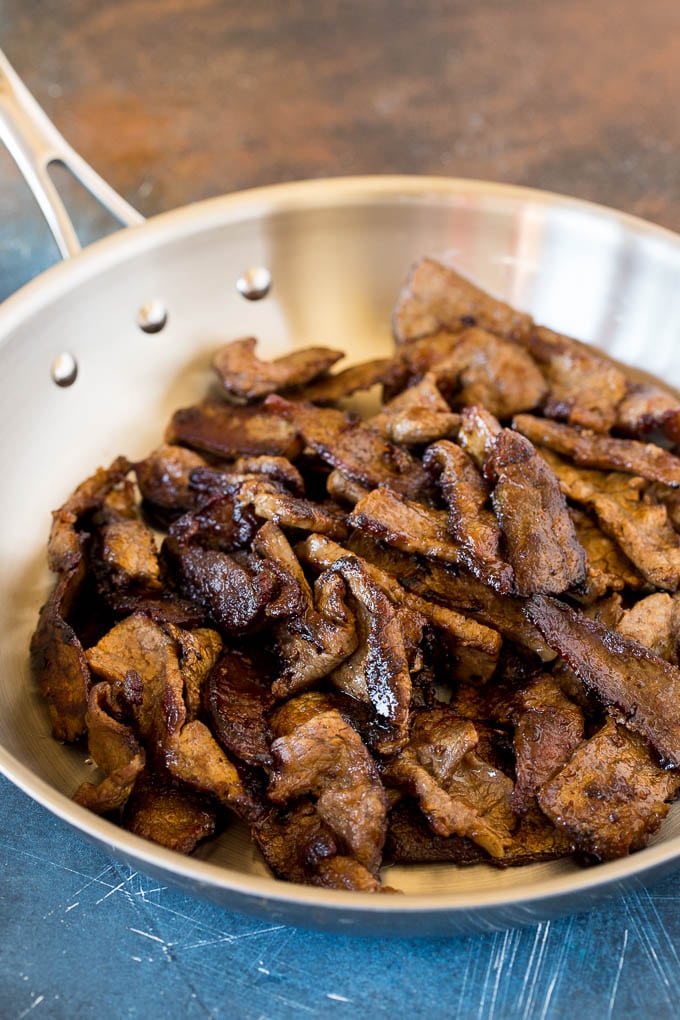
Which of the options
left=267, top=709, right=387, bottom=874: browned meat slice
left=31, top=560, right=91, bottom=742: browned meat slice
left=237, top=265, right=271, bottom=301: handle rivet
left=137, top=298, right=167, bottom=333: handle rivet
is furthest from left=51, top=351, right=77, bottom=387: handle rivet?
left=267, top=709, right=387, bottom=874: browned meat slice

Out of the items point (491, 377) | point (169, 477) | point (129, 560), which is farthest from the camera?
point (491, 377)

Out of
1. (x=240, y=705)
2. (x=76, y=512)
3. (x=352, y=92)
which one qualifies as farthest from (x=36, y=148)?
(x=352, y=92)

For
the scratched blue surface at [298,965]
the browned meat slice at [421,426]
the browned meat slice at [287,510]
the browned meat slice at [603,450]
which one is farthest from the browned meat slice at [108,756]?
the browned meat slice at [603,450]

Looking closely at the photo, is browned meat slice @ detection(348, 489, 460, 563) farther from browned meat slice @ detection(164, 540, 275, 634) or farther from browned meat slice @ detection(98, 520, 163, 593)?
browned meat slice @ detection(98, 520, 163, 593)

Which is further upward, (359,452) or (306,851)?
(359,452)

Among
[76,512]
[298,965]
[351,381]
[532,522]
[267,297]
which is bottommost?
[298,965]

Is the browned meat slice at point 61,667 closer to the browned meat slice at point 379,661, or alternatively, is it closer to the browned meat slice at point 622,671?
the browned meat slice at point 379,661

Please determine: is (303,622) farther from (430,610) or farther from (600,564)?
(600,564)
